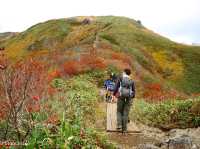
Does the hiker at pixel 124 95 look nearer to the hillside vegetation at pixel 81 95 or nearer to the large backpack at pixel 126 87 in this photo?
the large backpack at pixel 126 87

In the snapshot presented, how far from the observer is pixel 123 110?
18.2m

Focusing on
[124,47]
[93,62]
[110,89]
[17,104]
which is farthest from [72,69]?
[124,47]

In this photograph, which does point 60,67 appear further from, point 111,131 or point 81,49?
point 111,131

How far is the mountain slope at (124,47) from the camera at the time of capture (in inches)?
1898

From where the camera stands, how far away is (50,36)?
82062 mm

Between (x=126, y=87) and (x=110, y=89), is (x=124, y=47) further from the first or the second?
(x=126, y=87)

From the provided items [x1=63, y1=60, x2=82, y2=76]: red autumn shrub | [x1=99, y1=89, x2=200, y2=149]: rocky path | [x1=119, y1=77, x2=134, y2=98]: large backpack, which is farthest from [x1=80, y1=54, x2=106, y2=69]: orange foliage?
[x1=119, y1=77, x2=134, y2=98]: large backpack

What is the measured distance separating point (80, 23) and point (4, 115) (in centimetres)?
7565

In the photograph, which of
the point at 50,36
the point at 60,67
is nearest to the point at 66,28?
the point at 50,36

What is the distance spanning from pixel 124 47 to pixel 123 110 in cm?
3960

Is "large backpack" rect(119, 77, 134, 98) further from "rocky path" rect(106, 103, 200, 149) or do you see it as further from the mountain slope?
the mountain slope

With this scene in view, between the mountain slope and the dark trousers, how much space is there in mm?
17344

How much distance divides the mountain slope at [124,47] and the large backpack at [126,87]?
17875mm

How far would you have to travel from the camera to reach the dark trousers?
17922 millimetres
